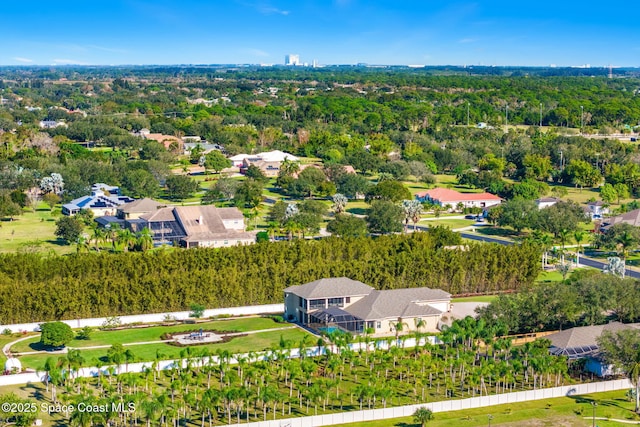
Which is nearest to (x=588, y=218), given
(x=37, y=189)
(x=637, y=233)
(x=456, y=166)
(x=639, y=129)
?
(x=637, y=233)

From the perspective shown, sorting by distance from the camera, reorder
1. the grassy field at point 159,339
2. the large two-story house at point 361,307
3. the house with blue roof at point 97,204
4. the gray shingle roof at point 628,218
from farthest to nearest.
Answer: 1. the house with blue roof at point 97,204
2. the gray shingle roof at point 628,218
3. the large two-story house at point 361,307
4. the grassy field at point 159,339

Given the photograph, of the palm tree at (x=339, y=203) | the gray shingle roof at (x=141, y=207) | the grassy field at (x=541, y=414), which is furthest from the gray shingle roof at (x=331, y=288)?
the palm tree at (x=339, y=203)

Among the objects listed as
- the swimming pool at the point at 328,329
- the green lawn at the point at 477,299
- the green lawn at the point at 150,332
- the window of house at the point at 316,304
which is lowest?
the green lawn at the point at 150,332

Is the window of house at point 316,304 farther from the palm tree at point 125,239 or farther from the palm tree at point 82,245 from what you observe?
the palm tree at point 125,239

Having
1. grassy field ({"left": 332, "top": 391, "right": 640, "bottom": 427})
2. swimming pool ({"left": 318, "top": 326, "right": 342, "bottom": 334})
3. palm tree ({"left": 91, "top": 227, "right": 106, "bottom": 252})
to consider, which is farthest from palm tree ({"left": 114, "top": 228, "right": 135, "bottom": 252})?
grassy field ({"left": 332, "top": 391, "right": 640, "bottom": 427})

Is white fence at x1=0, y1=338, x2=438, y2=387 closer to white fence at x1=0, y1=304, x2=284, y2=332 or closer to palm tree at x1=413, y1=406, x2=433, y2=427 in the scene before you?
palm tree at x1=413, y1=406, x2=433, y2=427

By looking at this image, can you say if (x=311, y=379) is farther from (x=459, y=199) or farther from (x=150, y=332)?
(x=459, y=199)
